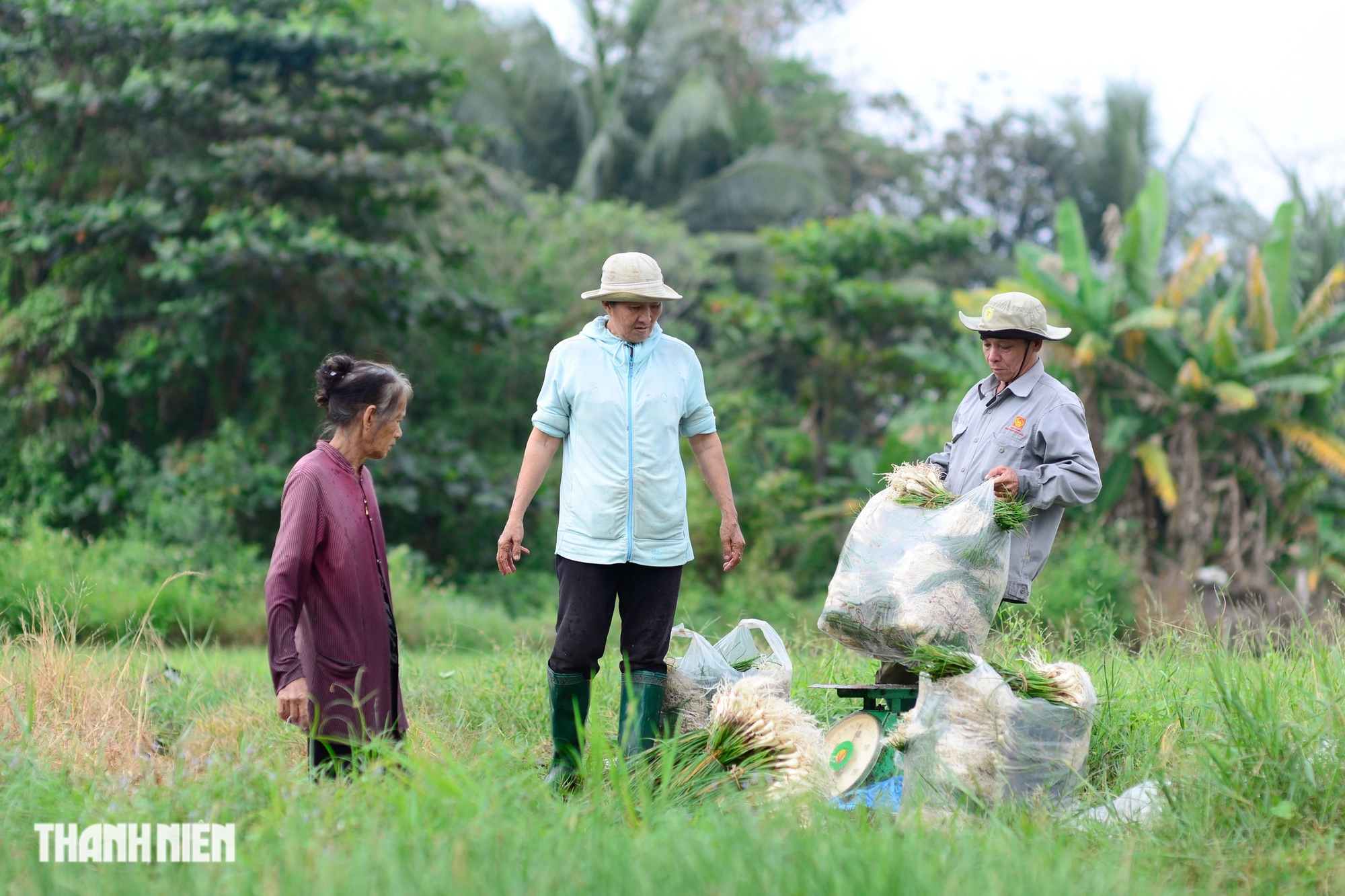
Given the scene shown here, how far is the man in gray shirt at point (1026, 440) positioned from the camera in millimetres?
4160

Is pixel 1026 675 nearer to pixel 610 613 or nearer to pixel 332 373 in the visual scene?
pixel 610 613

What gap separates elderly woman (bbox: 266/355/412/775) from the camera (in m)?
3.58

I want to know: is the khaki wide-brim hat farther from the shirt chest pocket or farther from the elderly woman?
the elderly woman

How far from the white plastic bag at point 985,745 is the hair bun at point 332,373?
220cm

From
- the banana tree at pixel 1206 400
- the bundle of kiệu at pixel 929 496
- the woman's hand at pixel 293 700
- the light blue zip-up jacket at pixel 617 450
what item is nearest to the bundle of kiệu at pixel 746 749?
the light blue zip-up jacket at pixel 617 450

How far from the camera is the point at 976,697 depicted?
3861 mm

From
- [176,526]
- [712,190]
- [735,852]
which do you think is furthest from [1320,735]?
[712,190]

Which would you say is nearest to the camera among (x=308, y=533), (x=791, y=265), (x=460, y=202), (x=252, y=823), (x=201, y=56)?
(x=252, y=823)

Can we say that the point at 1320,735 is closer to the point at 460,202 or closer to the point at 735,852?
the point at 735,852

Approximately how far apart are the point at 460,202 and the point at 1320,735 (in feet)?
42.9

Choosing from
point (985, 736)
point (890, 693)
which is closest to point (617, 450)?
point (890, 693)

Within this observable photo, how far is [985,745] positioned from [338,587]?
6.96 feet

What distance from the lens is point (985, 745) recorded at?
151 inches

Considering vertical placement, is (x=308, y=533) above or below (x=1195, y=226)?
below
